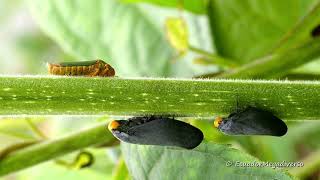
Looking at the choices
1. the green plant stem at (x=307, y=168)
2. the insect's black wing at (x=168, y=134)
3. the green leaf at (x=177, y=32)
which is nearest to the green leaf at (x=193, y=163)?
the insect's black wing at (x=168, y=134)

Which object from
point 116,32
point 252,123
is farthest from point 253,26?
point 252,123

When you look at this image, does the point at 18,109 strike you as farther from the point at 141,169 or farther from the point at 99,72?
the point at 141,169

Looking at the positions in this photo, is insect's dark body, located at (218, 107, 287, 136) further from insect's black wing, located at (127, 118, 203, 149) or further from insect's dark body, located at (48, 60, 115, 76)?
insect's dark body, located at (48, 60, 115, 76)

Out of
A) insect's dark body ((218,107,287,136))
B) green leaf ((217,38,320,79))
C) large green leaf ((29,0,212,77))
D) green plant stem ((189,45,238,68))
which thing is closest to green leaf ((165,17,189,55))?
green plant stem ((189,45,238,68))

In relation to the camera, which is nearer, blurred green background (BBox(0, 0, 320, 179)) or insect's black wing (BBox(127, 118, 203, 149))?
insect's black wing (BBox(127, 118, 203, 149))

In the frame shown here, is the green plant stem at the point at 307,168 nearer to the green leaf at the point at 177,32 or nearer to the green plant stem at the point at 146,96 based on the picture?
the green leaf at the point at 177,32

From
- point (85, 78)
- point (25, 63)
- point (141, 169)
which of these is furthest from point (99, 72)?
point (25, 63)

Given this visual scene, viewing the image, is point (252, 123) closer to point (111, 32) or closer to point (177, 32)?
point (177, 32)
